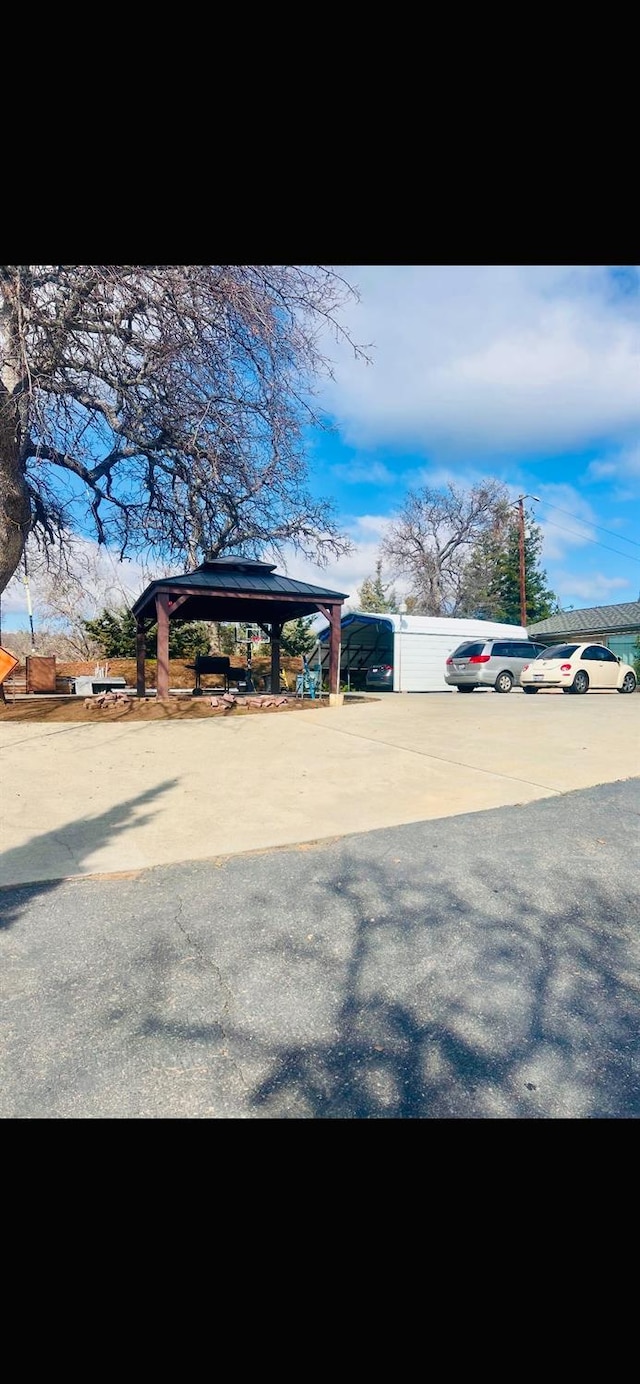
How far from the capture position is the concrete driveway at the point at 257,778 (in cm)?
398

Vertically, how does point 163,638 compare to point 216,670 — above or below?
above

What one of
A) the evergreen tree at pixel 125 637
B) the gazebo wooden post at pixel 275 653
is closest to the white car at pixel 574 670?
the gazebo wooden post at pixel 275 653

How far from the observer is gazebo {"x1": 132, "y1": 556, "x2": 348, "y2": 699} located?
12.2 meters

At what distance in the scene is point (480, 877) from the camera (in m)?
3.27

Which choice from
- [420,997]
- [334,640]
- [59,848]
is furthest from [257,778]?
[334,640]

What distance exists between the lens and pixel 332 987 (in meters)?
2.26

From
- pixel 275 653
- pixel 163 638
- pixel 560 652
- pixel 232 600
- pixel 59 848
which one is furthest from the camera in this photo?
pixel 275 653

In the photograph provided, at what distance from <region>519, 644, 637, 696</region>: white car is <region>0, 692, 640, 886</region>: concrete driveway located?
195 inches

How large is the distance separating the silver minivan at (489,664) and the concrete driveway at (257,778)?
653 centimetres

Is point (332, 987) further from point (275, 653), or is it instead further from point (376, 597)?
point (376, 597)

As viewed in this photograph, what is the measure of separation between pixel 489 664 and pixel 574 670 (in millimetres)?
2345

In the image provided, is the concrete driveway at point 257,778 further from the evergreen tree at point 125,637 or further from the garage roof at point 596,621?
the garage roof at point 596,621
